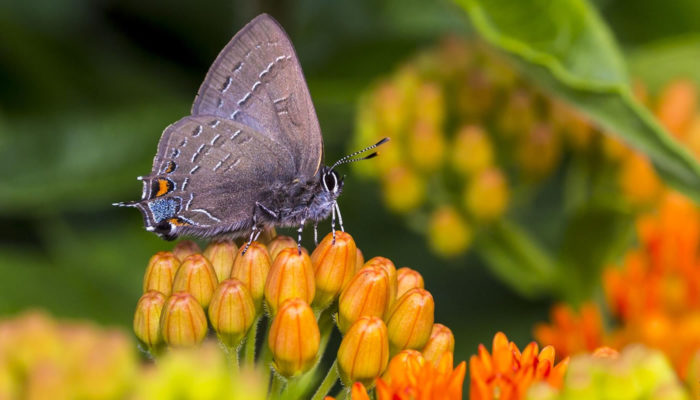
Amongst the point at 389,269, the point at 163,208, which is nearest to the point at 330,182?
the point at 163,208

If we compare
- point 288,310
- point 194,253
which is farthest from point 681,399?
point 194,253

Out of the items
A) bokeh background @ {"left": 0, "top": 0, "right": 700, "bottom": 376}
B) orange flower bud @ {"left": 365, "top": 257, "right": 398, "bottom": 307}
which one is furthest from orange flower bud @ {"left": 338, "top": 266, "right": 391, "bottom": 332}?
bokeh background @ {"left": 0, "top": 0, "right": 700, "bottom": 376}

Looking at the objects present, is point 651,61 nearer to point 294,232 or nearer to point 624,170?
point 624,170

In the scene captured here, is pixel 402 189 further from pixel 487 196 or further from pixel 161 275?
pixel 161 275

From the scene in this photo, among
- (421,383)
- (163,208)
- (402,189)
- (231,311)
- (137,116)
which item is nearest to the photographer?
(421,383)

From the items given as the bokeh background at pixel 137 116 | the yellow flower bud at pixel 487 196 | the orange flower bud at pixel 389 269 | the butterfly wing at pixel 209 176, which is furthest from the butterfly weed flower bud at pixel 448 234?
the orange flower bud at pixel 389 269

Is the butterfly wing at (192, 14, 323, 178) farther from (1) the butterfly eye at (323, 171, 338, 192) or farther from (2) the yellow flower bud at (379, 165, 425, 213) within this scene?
(2) the yellow flower bud at (379, 165, 425, 213)
